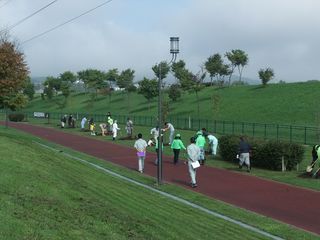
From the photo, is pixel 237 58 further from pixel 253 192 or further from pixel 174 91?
pixel 253 192

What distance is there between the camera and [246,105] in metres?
67.6

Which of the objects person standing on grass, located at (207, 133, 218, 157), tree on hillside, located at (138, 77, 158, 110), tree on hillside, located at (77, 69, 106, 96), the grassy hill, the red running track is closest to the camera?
the red running track

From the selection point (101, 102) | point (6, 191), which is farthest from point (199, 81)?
point (6, 191)

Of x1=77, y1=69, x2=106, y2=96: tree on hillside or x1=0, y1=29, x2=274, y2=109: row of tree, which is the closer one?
x1=0, y1=29, x2=274, y2=109: row of tree

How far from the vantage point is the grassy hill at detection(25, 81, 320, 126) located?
58312mm

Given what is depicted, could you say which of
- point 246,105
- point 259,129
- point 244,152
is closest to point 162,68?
point 244,152

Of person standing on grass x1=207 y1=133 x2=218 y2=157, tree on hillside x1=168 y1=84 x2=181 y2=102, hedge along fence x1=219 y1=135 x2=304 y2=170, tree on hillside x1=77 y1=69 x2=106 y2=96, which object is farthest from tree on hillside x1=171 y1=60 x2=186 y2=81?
hedge along fence x1=219 y1=135 x2=304 y2=170

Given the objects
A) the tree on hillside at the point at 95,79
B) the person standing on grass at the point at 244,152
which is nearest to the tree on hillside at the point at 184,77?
the tree on hillside at the point at 95,79

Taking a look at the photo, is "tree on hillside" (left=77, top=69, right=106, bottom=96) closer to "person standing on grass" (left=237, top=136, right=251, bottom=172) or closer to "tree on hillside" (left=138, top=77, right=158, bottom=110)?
"tree on hillside" (left=138, top=77, right=158, bottom=110)

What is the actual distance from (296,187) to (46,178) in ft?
31.4

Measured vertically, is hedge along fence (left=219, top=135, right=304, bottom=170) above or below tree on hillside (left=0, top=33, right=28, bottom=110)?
below

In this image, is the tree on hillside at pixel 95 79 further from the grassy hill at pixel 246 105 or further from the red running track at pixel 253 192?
the red running track at pixel 253 192

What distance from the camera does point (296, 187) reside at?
19344mm

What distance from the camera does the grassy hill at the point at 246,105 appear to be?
5831 centimetres
